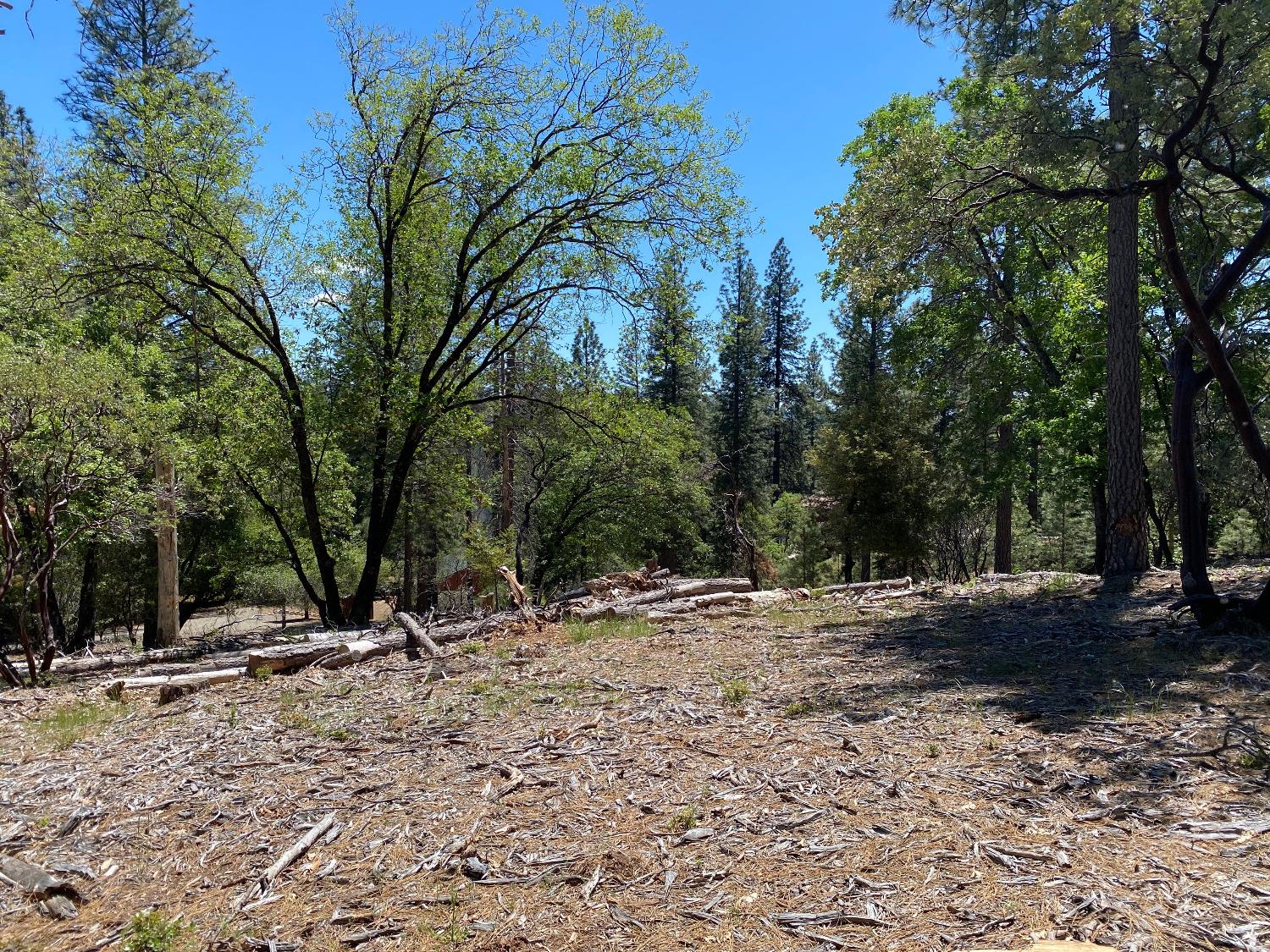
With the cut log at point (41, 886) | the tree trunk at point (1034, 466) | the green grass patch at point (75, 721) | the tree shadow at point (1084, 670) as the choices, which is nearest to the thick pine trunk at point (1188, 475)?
the tree shadow at point (1084, 670)

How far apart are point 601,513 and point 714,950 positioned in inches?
774

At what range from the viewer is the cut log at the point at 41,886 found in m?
3.27

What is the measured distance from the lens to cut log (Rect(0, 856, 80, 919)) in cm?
327

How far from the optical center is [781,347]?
42.1m

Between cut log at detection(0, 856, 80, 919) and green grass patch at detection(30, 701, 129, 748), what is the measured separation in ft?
8.12

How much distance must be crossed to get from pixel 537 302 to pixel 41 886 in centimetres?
1089

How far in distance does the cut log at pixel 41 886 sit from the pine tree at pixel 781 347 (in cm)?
3889

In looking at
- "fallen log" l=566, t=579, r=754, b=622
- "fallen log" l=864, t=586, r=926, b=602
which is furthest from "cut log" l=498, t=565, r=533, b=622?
"fallen log" l=864, t=586, r=926, b=602

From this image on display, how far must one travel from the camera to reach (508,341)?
1362 centimetres

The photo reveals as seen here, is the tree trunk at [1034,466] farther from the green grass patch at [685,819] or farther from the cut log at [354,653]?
the green grass patch at [685,819]

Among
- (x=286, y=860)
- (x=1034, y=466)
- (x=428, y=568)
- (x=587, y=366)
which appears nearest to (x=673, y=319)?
(x=587, y=366)

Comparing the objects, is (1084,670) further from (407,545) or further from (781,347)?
(781,347)

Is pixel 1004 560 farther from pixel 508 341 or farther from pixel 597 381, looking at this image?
pixel 508 341

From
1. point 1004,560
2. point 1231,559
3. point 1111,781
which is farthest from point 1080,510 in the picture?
point 1111,781
